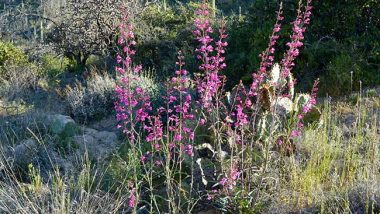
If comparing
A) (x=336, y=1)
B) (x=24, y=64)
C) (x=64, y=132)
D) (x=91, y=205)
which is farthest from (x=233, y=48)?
(x=24, y=64)

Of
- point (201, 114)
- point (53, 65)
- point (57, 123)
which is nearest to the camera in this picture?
point (201, 114)

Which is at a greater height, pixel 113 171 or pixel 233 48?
pixel 233 48

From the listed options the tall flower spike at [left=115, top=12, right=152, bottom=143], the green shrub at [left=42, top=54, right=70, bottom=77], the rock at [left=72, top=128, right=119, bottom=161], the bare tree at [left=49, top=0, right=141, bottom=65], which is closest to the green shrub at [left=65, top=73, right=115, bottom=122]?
the rock at [left=72, top=128, right=119, bottom=161]

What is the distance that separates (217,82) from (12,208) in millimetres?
1935

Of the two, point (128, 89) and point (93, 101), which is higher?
point (128, 89)

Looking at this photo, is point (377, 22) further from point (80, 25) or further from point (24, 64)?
point (24, 64)

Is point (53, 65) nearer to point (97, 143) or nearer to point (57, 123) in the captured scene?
point (57, 123)

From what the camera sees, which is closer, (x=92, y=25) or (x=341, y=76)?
(x=341, y=76)

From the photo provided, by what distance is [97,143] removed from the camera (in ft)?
21.7

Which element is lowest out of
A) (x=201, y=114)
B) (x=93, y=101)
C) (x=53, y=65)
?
(x=53, y=65)

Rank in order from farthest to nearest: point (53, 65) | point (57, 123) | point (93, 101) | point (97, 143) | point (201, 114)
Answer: point (53, 65) → point (93, 101) → point (57, 123) → point (97, 143) → point (201, 114)

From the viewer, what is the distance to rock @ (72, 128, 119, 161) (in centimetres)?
588

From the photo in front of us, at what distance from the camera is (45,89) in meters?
12.1

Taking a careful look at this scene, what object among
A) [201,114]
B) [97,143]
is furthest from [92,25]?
[201,114]
